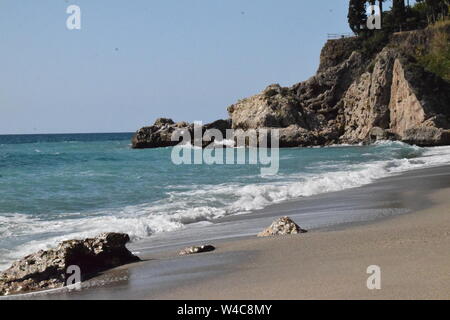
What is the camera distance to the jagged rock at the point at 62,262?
7.02 m

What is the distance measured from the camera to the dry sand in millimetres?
5387

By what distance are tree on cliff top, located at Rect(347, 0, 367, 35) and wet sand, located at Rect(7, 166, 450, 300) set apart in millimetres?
72100

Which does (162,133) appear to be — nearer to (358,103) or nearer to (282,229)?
(358,103)

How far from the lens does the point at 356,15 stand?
80.1m

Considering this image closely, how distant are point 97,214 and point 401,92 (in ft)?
147

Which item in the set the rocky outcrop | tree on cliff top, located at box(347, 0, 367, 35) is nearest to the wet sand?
the rocky outcrop

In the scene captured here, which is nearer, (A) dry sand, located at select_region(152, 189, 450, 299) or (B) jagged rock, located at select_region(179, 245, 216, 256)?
(A) dry sand, located at select_region(152, 189, 450, 299)

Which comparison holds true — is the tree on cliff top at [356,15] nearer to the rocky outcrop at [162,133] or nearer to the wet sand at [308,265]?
the rocky outcrop at [162,133]

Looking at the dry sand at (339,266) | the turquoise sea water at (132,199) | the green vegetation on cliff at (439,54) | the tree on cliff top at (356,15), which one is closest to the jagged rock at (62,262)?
the dry sand at (339,266)

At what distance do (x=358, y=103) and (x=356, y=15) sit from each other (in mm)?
21390

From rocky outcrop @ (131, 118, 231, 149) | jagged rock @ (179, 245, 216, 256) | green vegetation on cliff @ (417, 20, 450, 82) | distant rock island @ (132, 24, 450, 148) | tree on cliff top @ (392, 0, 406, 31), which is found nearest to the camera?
jagged rock @ (179, 245, 216, 256)

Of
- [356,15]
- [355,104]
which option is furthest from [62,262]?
[356,15]

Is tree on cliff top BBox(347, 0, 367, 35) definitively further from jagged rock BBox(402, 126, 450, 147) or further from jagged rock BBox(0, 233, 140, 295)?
jagged rock BBox(0, 233, 140, 295)
